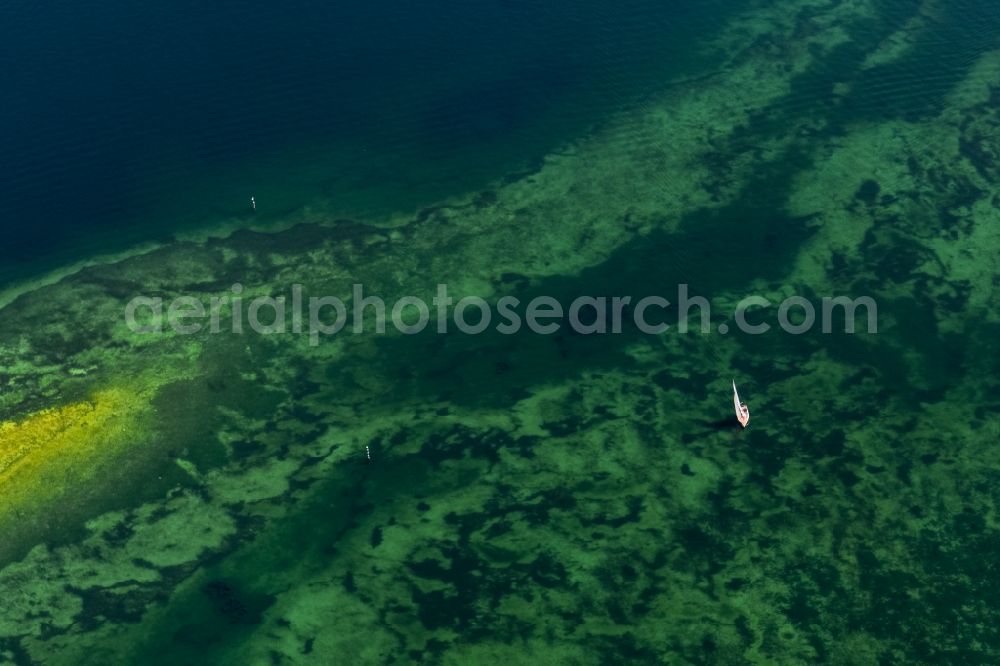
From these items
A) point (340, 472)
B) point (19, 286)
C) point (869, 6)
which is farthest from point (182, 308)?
point (869, 6)

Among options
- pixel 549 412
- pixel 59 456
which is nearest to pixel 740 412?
pixel 549 412

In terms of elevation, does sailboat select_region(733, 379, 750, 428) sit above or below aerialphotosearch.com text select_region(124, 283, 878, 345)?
below

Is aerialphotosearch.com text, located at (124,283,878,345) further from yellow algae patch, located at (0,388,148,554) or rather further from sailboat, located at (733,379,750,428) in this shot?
sailboat, located at (733,379,750,428)

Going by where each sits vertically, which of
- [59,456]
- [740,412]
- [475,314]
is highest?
[475,314]

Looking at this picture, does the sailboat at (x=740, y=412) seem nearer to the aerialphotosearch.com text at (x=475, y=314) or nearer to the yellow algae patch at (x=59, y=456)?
the aerialphotosearch.com text at (x=475, y=314)

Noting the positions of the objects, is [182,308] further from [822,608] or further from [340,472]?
[822,608]

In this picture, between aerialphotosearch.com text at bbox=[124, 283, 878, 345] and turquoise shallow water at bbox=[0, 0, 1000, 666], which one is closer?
turquoise shallow water at bbox=[0, 0, 1000, 666]

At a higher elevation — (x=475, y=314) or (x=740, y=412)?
(x=475, y=314)

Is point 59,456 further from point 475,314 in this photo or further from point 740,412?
point 740,412

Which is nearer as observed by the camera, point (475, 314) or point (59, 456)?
point (59, 456)

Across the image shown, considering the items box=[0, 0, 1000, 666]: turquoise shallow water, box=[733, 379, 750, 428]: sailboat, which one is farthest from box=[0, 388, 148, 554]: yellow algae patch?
box=[733, 379, 750, 428]: sailboat
